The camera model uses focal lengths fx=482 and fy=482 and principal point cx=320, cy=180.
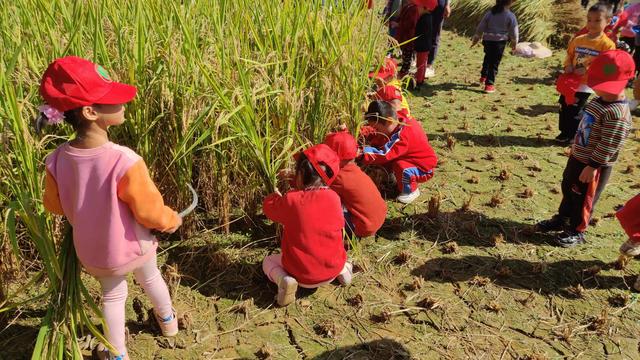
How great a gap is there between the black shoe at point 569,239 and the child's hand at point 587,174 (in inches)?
15.5

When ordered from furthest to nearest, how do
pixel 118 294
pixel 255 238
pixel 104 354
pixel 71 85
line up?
pixel 255 238 < pixel 104 354 < pixel 118 294 < pixel 71 85

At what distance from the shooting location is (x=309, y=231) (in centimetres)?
245

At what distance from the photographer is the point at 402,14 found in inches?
229

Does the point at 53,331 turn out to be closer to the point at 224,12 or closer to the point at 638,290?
the point at 224,12

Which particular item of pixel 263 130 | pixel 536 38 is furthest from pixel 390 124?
pixel 536 38

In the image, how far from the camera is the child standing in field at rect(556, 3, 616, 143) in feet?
13.7

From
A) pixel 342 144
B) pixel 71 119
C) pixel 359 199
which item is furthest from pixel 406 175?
pixel 71 119

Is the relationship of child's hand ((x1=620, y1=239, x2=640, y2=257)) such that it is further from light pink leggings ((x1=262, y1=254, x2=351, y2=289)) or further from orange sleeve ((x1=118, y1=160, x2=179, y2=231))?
orange sleeve ((x1=118, y1=160, x2=179, y2=231))

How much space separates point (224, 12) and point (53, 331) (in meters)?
2.06

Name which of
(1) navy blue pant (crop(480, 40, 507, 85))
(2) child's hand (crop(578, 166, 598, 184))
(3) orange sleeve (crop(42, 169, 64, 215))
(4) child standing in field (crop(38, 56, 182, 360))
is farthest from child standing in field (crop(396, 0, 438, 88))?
(3) orange sleeve (crop(42, 169, 64, 215))

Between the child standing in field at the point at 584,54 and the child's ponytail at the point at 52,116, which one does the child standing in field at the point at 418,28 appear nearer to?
the child standing in field at the point at 584,54

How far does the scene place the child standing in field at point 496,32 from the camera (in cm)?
571

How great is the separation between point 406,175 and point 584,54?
2.17 meters

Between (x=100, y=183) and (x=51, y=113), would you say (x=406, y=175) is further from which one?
(x=51, y=113)
